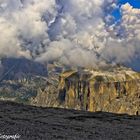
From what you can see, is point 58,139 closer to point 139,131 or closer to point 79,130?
point 79,130

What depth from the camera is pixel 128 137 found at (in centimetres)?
4397

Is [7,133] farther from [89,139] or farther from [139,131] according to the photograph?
[139,131]

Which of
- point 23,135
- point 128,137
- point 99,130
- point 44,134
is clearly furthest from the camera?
point 99,130

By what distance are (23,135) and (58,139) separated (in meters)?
3.35

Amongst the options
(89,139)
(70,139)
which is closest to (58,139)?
(70,139)

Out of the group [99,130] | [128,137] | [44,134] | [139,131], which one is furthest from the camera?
[139,131]

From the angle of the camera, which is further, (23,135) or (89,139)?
(89,139)

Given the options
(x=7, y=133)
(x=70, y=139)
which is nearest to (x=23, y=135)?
(x=7, y=133)

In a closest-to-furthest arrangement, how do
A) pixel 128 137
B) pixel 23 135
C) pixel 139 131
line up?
pixel 23 135
pixel 128 137
pixel 139 131

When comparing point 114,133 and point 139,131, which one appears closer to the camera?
point 114,133

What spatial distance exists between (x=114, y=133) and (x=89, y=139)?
7774 mm

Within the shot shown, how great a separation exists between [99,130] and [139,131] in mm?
6596

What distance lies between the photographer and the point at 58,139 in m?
36.9

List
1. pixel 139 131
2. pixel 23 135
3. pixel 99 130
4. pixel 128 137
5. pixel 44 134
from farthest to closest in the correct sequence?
pixel 139 131
pixel 99 130
pixel 128 137
pixel 44 134
pixel 23 135
